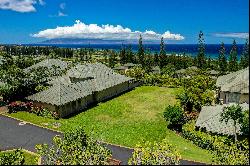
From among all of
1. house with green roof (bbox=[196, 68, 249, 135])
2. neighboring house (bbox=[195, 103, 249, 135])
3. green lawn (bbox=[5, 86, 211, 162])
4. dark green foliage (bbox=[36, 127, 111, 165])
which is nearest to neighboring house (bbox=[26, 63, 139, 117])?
green lawn (bbox=[5, 86, 211, 162])

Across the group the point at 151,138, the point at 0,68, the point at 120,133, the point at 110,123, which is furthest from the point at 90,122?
the point at 0,68

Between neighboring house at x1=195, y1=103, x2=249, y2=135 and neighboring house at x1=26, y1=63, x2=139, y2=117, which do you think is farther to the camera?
neighboring house at x1=26, y1=63, x2=139, y2=117

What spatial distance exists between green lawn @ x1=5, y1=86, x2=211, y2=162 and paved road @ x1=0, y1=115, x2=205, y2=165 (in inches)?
76.3

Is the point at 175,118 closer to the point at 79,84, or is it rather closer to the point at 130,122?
the point at 130,122

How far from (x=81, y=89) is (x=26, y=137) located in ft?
66.5

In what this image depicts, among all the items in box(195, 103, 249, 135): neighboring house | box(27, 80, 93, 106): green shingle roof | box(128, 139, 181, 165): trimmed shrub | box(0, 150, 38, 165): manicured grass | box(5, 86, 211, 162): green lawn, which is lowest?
box(0, 150, 38, 165): manicured grass

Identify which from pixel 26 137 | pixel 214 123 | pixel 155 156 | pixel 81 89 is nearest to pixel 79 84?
pixel 81 89

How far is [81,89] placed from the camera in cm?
6394

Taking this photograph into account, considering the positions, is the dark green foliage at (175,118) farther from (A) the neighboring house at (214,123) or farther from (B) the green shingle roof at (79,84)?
(B) the green shingle roof at (79,84)

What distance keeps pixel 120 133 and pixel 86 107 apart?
16.9 meters

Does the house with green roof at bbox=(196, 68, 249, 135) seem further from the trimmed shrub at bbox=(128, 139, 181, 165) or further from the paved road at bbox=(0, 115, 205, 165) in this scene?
the trimmed shrub at bbox=(128, 139, 181, 165)

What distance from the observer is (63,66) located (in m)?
92.0

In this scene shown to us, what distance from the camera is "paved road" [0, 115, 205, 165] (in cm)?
3916

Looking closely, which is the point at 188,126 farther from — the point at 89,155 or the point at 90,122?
the point at 89,155
